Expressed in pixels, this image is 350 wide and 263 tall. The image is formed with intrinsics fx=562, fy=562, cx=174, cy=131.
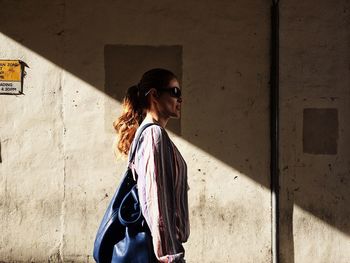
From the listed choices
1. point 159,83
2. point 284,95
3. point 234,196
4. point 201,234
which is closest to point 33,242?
point 201,234

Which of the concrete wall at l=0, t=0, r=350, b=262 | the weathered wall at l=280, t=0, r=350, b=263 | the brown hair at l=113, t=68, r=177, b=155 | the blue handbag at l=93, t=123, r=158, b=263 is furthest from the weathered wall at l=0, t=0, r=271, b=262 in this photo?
the blue handbag at l=93, t=123, r=158, b=263

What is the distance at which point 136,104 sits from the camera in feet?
8.62

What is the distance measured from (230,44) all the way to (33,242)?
2.61 m

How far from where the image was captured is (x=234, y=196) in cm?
509

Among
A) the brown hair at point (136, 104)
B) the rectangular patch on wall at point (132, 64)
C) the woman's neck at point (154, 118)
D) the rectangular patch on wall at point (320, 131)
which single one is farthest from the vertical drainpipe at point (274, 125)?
the woman's neck at point (154, 118)

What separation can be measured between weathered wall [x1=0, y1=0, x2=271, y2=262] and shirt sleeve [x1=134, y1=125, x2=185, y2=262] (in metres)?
2.79

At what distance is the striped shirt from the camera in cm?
222

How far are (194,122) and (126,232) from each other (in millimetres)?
2826

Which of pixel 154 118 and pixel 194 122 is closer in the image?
pixel 154 118

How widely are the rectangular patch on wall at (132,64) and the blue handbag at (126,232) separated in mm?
2719

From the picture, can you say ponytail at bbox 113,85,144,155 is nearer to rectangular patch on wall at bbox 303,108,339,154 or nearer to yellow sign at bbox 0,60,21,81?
rectangular patch on wall at bbox 303,108,339,154

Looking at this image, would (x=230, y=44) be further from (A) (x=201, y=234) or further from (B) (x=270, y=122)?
(A) (x=201, y=234)

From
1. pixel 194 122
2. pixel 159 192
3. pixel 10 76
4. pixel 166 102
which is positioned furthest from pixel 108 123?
pixel 159 192

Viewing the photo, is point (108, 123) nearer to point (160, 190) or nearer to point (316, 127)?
point (316, 127)
